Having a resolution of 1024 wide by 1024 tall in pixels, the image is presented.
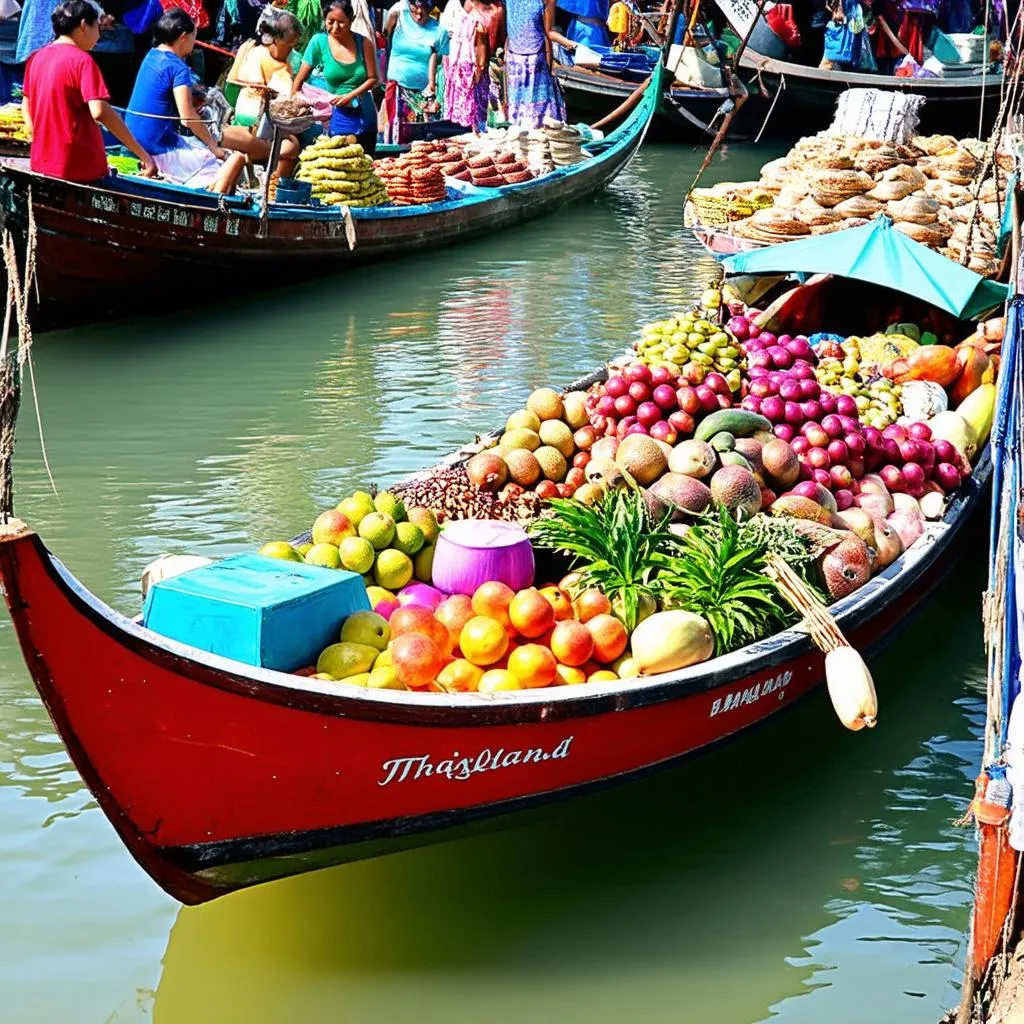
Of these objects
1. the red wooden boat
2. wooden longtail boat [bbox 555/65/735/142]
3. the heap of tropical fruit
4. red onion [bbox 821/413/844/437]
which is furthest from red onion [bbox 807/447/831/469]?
wooden longtail boat [bbox 555/65/735/142]

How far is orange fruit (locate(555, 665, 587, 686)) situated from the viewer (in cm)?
391

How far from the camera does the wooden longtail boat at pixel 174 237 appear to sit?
828 cm

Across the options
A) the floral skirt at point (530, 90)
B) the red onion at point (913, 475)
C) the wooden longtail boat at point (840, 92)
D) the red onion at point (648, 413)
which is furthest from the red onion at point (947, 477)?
the wooden longtail boat at point (840, 92)

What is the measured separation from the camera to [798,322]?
24.0 feet

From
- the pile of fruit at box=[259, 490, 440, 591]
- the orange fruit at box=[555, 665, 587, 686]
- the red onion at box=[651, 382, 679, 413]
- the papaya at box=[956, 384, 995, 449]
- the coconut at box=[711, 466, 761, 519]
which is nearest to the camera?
the orange fruit at box=[555, 665, 587, 686]

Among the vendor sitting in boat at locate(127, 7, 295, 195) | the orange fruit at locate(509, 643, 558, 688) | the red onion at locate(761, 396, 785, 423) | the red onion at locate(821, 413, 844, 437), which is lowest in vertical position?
the orange fruit at locate(509, 643, 558, 688)

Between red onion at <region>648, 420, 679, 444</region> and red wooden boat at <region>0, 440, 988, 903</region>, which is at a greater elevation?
red onion at <region>648, 420, 679, 444</region>

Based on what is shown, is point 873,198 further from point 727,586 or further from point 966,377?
point 727,586

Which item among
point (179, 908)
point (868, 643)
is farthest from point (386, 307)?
point (179, 908)

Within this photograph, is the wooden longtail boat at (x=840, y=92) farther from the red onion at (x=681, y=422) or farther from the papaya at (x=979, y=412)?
the red onion at (x=681, y=422)

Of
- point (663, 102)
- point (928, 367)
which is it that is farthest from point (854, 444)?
point (663, 102)

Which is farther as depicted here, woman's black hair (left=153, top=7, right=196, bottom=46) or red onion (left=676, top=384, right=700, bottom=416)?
woman's black hair (left=153, top=7, right=196, bottom=46)

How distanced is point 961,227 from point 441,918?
5.89 m

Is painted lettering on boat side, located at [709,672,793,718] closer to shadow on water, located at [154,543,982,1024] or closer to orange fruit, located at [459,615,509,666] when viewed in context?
shadow on water, located at [154,543,982,1024]
